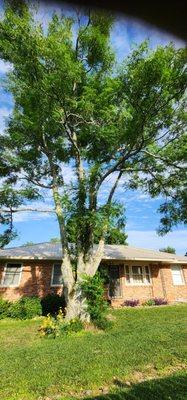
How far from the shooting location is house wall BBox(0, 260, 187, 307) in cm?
2080

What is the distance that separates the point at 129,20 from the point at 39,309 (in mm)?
20077

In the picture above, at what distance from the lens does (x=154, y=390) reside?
638 centimetres

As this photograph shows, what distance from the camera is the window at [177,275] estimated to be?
2638cm

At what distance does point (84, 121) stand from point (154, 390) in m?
12.8

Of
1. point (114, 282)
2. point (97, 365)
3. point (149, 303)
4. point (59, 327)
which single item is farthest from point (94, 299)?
point (149, 303)

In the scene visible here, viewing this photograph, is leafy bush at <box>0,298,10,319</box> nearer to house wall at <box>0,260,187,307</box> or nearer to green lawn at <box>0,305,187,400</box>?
house wall at <box>0,260,187,307</box>

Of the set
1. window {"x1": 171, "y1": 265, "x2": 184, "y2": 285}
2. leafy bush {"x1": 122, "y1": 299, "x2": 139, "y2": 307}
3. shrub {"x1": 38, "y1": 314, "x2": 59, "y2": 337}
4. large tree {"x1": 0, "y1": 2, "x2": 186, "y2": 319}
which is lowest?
shrub {"x1": 38, "y1": 314, "x2": 59, "y2": 337}

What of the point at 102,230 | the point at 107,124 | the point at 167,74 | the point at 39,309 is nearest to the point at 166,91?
the point at 167,74

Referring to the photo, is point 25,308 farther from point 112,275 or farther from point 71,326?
point 112,275

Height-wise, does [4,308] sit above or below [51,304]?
below

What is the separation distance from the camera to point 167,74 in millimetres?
12453

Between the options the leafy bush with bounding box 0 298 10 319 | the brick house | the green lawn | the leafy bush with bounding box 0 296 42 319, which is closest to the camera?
the green lawn

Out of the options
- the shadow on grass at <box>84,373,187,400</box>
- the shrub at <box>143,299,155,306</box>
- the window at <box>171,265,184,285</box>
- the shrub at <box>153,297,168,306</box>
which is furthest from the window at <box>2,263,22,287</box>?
the shadow on grass at <box>84,373,187,400</box>

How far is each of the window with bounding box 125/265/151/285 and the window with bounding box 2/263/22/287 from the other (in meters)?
8.29
